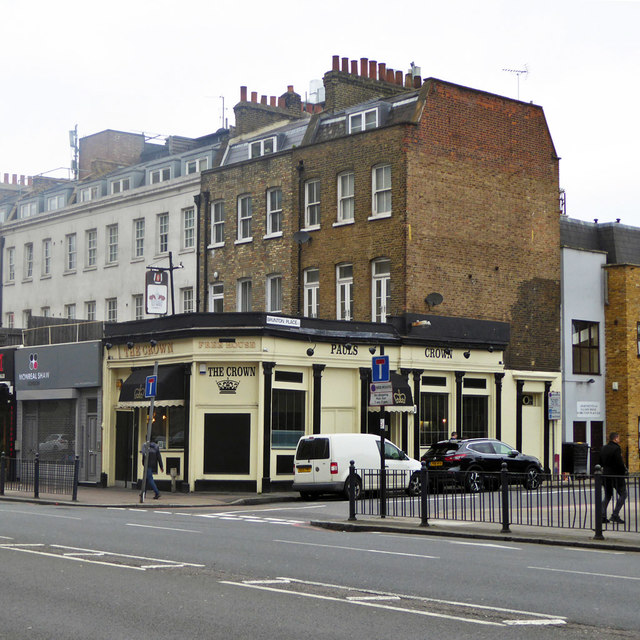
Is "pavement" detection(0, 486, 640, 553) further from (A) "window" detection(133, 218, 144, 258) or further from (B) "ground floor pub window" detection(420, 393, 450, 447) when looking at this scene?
(A) "window" detection(133, 218, 144, 258)

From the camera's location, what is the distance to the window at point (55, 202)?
54688 millimetres

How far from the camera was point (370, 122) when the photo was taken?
38.9 metres

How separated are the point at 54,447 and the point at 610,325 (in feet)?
69.5

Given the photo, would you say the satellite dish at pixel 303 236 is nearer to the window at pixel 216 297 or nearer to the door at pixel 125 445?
the window at pixel 216 297

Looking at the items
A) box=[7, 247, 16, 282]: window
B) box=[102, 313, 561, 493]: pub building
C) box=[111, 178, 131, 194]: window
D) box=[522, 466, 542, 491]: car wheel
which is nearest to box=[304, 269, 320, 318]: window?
box=[102, 313, 561, 493]: pub building

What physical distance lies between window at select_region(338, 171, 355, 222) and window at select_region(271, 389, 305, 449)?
763 cm

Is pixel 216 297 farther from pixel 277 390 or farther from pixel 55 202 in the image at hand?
pixel 55 202

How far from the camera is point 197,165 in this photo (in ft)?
154

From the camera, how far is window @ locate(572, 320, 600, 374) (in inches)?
1668

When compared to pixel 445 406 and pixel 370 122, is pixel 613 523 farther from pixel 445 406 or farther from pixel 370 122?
pixel 370 122

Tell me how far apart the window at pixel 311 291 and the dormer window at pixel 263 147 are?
5.61 m

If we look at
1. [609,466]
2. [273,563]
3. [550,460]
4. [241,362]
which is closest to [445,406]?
[550,460]

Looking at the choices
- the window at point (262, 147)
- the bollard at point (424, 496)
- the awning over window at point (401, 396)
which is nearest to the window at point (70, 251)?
the window at point (262, 147)

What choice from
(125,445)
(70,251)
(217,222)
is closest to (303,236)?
(217,222)
